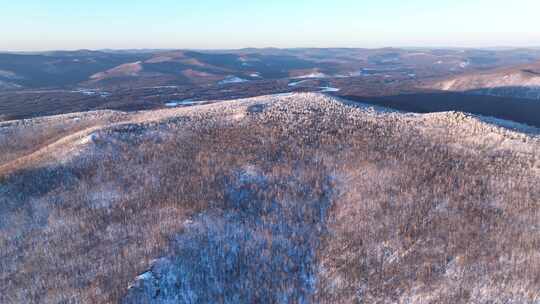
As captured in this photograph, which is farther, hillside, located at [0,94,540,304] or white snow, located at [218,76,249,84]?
white snow, located at [218,76,249,84]

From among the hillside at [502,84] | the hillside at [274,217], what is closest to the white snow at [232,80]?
the hillside at [502,84]

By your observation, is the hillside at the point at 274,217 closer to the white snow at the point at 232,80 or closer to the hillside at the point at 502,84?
the hillside at the point at 502,84

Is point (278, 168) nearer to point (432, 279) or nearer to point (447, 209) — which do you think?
point (447, 209)

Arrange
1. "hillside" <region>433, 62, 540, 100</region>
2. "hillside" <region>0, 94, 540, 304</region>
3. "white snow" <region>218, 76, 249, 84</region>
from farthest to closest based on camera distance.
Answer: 1. "white snow" <region>218, 76, 249, 84</region>
2. "hillside" <region>433, 62, 540, 100</region>
3. "hillside" <region>0, 94, 540, 304</region>

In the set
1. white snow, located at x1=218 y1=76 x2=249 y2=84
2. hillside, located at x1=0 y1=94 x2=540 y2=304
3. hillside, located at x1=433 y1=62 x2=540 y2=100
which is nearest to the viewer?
hillside, located at x1=0 y1=94 x2=540 y2=304

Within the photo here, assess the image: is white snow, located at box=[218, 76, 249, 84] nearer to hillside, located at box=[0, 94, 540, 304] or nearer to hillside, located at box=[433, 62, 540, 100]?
hillside, located at box=[433, 62, 540, 100]

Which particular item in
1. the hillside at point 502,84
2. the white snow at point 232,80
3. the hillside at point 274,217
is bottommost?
the hillside at point 274,217

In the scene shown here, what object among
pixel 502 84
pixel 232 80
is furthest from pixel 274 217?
pixel 232 80

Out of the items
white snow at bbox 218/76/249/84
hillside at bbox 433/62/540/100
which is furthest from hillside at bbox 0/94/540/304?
white snow at bbox 218/76/249/84
